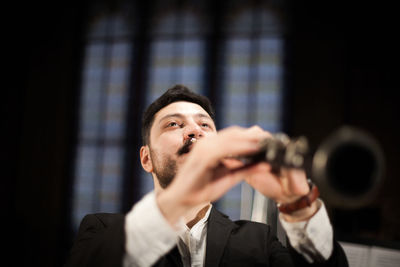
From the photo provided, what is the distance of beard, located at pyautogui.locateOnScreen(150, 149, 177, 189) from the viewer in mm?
1458

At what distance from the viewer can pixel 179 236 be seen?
4.76 ft

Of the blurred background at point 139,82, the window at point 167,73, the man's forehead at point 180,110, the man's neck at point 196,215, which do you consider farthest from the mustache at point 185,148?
the window at point 167,73

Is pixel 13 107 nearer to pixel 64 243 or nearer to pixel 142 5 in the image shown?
pixel 64 243

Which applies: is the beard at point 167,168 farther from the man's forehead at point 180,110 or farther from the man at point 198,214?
the man's forehead at point 180,110

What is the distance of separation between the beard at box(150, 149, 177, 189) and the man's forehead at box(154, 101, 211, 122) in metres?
0.23

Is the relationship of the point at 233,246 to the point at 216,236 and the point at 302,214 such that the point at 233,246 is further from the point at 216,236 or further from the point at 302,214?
the point at 302,214

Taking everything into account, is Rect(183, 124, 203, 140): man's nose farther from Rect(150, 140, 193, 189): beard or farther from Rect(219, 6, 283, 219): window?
Rect(219, 6, 283, 219): window

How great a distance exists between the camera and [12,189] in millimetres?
Result: 6090

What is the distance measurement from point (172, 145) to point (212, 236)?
45cm

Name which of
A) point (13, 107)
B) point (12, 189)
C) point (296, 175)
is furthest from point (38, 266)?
point (296, 175)

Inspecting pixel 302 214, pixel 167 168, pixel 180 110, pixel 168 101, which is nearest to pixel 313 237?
pixel 302 214

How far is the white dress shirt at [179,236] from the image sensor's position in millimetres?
1015

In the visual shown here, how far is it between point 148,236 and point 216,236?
530 mm

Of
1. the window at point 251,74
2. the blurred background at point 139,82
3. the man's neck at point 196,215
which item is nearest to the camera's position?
the man's neck at point 196,215
